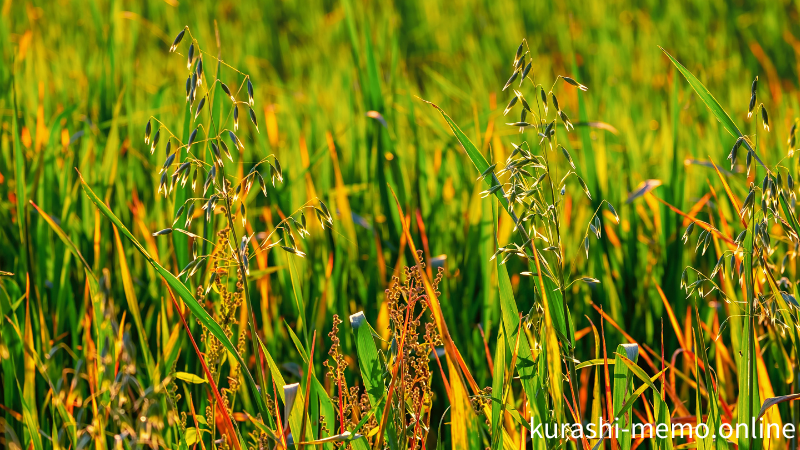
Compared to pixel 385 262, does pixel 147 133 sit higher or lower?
higher

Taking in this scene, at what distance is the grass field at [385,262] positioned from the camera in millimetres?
790

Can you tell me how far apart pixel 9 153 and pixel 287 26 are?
2.89 metres

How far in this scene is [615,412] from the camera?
2.85 ft

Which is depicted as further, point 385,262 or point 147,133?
point 385,262

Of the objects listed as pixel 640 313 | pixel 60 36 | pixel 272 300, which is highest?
pixel 60 36

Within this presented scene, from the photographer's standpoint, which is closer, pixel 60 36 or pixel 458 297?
pixel 458 297

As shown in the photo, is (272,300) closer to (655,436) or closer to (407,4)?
(655,436)

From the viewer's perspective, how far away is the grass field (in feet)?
2.59

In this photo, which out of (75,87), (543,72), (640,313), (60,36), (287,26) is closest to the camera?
(640,313)

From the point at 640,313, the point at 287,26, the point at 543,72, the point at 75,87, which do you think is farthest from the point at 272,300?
the point at 287,26

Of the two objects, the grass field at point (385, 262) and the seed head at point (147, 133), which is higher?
the seed head at point (147, 133)

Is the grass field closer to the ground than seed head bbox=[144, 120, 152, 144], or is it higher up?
closer to the ground

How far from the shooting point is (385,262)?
1580 millimetres

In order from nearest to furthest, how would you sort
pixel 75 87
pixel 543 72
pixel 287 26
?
pixel 75 87
pixel 543 72
pixel 287 26
